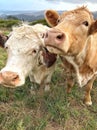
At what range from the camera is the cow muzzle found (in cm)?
656

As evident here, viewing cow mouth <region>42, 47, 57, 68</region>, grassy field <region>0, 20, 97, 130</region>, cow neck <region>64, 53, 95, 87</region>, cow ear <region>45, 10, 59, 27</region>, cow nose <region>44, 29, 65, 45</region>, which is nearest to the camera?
cow nose <region>44, 29, 65, 45</region>

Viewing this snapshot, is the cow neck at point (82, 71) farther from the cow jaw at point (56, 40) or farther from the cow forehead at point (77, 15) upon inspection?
the cow jaw at point (56, 40)

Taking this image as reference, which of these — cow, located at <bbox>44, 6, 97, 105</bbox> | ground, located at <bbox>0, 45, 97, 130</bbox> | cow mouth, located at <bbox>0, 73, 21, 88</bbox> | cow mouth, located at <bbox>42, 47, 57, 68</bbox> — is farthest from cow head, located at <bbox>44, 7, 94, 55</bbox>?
ground, located at <bbox>0, 45, 97, 130</bbox>

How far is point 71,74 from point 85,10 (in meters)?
1.68

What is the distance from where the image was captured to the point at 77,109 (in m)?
8.11

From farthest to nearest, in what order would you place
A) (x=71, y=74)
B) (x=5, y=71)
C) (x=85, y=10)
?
(x=71, y=74)
(x=85, y=10)
(x=5, y=71)

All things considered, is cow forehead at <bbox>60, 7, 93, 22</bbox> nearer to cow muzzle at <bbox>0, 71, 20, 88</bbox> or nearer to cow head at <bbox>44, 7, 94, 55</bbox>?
cow head at <bbox>44, 7, 94, 55</bbox>

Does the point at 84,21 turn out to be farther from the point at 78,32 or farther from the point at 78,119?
the point at 78,119

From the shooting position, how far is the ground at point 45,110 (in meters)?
7.13

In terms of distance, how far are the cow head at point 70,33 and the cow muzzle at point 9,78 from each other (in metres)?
0.80

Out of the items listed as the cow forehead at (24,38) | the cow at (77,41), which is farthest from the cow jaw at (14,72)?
the cow at (77,41)

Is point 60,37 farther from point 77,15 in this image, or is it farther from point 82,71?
point 82,71

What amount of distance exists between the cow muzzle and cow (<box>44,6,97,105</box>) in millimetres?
791

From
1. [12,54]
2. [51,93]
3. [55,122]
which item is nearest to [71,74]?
[51,93]
